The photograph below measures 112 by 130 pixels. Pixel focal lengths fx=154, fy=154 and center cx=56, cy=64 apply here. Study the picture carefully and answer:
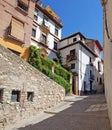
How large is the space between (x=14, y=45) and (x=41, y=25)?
7.35 m

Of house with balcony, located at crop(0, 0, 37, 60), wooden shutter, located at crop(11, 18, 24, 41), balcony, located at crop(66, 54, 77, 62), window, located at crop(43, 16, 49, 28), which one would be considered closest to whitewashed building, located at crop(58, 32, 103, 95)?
balcony, located at crop(66, 54, 77, 62)

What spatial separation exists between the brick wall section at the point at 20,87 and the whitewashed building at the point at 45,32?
11356 mm

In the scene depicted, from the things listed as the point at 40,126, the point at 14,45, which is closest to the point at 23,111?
the point at 40,126

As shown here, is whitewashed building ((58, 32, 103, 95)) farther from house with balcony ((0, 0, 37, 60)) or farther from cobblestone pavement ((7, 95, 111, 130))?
cobblestone pavement ((7, 95, 111, 130))

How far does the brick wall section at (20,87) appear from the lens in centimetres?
687

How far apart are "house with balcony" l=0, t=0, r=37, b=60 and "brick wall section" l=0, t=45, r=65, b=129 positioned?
23.0 ft

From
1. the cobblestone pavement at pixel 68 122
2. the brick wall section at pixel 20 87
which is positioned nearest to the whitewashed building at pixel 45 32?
the brick wall section at pixel 20 87

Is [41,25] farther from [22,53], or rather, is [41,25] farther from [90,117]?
[90,117]

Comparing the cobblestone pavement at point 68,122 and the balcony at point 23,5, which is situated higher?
the balcony at point 23,5

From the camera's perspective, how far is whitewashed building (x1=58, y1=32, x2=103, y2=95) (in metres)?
21.6

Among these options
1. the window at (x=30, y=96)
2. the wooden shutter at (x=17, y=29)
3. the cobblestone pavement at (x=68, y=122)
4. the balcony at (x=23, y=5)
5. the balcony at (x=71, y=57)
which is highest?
the balcony at (x=23, y=5)

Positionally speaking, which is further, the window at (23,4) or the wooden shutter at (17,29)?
the window at (23,4)

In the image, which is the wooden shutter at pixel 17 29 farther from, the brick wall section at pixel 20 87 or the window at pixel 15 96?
the window at pixel 15 96

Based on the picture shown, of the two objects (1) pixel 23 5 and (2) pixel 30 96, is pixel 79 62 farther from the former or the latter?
(2) pixel 30 96
